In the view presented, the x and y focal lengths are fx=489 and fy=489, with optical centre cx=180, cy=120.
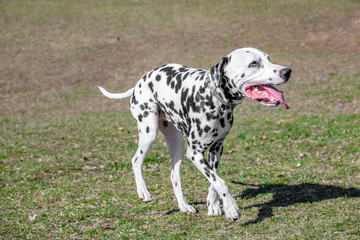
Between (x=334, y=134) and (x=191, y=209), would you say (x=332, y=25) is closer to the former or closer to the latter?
(x=334, y=134)

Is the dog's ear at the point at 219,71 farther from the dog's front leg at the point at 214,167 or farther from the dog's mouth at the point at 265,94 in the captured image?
the dog's front leg at the point at 214,167

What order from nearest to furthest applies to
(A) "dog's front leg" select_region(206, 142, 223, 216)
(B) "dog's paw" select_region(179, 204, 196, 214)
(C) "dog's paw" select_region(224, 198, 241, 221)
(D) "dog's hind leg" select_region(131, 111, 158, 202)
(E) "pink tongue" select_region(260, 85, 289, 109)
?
(E) "pink tongue" select_region(260, 85, 289, 109), (C) "dog's paw" select_region(224, 198, 241, 221), (A) "dog's front leg" select_region(206, 142, 223, 216), (B) "dog's paw" select_region(179, 204, 196, 214), (D) "dog's hind leg" select_region(131, 111, 158, 202)

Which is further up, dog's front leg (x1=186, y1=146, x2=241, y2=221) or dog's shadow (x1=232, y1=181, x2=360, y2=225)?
dog's front leg (x1=186, y1=146, x2=241, y2=221)

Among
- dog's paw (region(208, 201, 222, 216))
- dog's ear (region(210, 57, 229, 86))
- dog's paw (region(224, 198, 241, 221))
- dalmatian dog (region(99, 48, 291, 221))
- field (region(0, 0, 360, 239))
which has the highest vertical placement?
dog's ear (region(210, 57, 229, 86))

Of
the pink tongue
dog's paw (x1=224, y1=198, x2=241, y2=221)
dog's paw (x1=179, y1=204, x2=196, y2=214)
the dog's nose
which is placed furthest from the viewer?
dog's paw (x1=179, y1=204, x2=196, y2=214)

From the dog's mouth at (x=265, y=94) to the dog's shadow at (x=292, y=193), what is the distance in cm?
153

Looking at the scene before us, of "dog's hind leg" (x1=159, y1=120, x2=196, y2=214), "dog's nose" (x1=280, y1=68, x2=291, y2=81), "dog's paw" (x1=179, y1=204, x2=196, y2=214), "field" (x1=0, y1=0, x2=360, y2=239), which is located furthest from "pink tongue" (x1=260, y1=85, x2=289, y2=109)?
"dog's paw" (x1=179, y1=204, x2=196, y2=214)

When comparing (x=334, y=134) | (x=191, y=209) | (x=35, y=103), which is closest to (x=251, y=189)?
(x=191, y=209)

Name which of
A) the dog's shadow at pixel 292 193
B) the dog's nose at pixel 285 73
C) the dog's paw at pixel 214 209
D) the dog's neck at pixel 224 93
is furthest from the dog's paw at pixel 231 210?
the dog's nose at pixel 285 73

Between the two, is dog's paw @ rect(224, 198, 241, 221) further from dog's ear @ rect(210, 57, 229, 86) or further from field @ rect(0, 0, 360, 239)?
dog's ear @ rect(210, 57, 229, 86)

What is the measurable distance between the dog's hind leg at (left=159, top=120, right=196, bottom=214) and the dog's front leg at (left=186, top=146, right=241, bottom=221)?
76 centimetres

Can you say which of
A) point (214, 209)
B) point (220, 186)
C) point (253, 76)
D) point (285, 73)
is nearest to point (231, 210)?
point (220, 186)

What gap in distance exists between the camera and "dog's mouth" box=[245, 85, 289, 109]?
5.37 meters

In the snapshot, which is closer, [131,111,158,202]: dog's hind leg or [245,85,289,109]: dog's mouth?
[245,85,289,109]: dog's mouth
